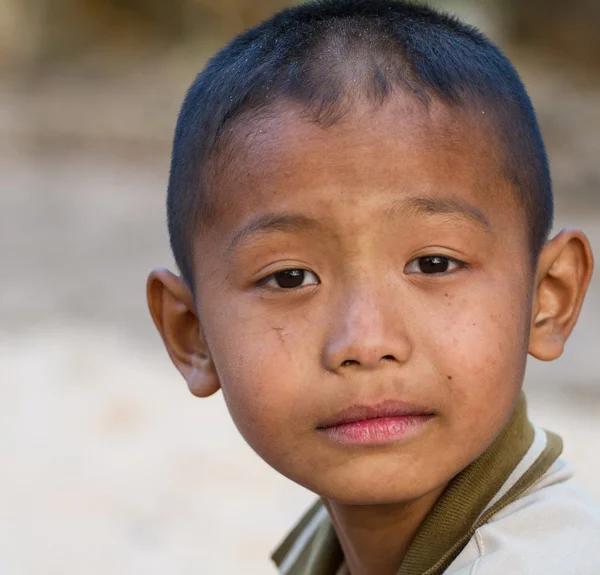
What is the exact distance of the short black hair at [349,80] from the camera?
2.01m

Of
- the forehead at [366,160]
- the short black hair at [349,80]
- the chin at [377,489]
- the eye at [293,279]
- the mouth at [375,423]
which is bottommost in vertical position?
the chin at [377,489]

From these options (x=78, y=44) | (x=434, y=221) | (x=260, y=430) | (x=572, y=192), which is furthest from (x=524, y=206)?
(x=78, y=44)

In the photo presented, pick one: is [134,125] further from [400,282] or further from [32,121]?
[400,282]

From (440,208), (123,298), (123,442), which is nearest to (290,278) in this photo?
(440,208)

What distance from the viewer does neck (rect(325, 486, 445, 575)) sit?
2.21 m

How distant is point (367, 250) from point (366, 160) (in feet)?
0.51

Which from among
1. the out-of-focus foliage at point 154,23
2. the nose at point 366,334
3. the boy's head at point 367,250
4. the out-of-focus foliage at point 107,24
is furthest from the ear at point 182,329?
the out-of-focus foliage at point 107,24

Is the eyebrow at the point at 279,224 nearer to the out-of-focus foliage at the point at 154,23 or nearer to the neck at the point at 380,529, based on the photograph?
the neck at the point at 380,529

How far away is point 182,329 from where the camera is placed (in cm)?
241

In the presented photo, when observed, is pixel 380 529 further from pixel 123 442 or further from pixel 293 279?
pixel 123 442

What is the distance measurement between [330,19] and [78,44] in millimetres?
14160

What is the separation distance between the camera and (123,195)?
11023 mm

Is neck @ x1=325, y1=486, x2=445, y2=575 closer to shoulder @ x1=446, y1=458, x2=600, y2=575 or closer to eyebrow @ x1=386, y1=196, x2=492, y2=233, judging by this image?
shoulder @ x1=446, y1=458, x2=600, y2=575

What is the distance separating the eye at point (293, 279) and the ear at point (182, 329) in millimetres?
A: 350
